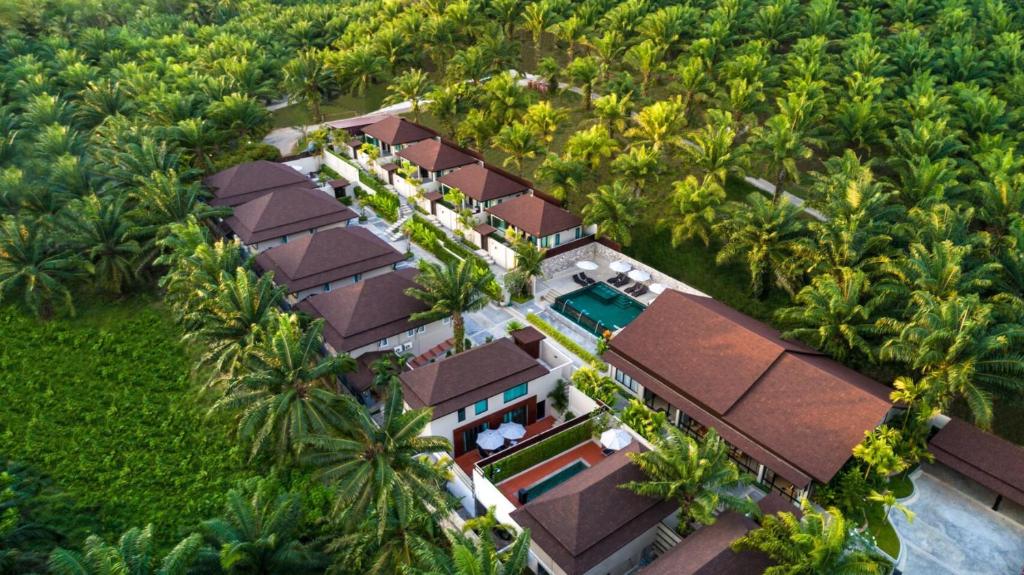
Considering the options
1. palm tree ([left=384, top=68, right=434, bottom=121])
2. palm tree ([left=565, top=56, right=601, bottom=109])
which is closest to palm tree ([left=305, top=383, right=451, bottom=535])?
palm tree ([left=565, top=56, right=601, bottom=109])

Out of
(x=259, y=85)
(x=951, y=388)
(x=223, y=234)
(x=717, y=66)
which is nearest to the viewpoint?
(x=951, y=388)

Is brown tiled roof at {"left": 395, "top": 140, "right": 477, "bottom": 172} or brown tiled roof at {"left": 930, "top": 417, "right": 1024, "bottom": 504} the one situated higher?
brown tiled roof at {"left": 395, "top": 140, "right": 477, "bottom": 172}

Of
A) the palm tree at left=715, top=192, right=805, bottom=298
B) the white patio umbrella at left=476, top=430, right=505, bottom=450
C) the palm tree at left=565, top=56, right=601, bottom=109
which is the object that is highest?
the palm tree at left=565, top=56, right=601, bottom=109

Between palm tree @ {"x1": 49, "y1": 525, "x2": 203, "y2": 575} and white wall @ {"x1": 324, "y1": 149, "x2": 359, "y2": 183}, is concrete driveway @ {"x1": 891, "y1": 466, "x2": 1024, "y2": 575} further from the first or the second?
white wall @ {"x1": 324, "y1": 149, "x2": 359, "y2": 183}

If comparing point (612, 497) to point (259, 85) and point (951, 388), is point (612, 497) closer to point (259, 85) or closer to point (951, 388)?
point (951, 388)

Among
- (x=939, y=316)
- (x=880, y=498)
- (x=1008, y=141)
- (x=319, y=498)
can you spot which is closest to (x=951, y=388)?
(x=939, y=316)

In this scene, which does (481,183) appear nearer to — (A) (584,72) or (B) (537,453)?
(A) (584,72)

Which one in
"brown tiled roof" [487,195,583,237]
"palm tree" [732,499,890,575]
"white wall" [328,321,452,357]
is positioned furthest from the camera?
"brown tiled roof" [487,195,583,237]
